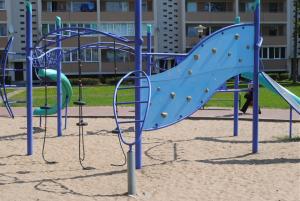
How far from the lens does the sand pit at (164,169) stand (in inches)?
279

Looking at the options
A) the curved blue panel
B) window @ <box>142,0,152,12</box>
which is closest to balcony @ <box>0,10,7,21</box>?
window @ <box>142,0,152,12</box>

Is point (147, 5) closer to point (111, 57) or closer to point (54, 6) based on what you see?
point (111, 57)

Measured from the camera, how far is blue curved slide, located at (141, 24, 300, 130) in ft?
31.7

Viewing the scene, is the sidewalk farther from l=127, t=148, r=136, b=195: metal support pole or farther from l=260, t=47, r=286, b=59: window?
l=260, t=47, r=286, b=59: window

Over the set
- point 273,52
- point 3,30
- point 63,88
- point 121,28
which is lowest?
point 63,88

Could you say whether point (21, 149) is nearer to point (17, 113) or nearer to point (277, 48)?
point (17, 113)

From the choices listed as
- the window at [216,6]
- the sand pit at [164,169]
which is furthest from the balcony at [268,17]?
the sand pit at [164,169]

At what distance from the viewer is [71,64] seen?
52.4 meters

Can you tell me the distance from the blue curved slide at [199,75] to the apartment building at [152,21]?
4199 centimetres

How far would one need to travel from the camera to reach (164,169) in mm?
8656

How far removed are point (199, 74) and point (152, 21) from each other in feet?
150

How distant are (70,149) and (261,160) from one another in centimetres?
420

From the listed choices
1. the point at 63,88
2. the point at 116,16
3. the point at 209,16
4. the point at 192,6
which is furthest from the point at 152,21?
the point at 63,88

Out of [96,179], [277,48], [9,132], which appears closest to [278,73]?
[277,48]
